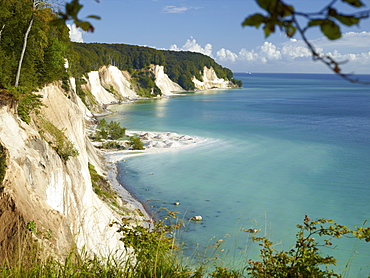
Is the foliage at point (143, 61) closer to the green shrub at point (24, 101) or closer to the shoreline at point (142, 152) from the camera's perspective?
the shoreline at point (142, 152)

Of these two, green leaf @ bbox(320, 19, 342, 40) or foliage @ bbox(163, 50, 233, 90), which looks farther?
foliage @ bbox(163, 50, 233, 90)

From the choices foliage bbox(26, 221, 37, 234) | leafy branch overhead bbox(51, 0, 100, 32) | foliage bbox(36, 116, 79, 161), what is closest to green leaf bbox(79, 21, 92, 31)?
leafy branch overhead bbox(51, 0, 100, 32)

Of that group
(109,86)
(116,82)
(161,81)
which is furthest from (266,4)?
(161,81)

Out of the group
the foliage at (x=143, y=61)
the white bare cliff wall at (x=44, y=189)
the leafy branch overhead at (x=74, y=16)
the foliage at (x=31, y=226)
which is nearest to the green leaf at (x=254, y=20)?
the leafy branch overhead at (x=74, y=16)

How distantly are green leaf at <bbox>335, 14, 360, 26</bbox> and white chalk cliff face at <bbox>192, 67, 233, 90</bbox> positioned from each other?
448 ft

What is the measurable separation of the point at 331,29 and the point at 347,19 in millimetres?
54

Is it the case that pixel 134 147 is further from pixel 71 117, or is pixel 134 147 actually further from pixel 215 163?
pixel 71 117

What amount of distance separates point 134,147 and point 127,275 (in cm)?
3254

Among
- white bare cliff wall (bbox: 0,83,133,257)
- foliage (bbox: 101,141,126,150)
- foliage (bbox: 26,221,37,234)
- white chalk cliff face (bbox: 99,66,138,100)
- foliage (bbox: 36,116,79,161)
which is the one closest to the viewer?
foliage (bbox: 26,221,37,234)

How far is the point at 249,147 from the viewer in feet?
129

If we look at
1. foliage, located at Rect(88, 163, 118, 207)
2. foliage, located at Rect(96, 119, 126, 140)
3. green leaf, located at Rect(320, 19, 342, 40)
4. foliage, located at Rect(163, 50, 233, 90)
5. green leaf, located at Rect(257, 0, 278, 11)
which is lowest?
foliage, located at Rect(88, 163, 118, 207)

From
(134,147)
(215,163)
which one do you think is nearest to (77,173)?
(215,163)

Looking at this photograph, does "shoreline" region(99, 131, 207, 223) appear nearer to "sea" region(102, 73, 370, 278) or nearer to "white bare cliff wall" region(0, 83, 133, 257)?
"sea" region(102, 73, 370, 278)

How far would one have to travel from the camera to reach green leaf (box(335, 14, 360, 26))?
121 cm
